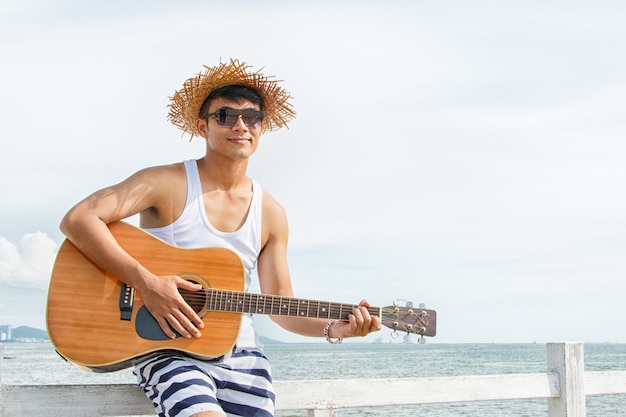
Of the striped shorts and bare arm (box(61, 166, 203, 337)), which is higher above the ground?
bare arm (box(61, 166, 203, 337))

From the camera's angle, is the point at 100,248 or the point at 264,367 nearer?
the point at 100,248

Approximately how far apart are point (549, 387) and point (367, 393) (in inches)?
46.6

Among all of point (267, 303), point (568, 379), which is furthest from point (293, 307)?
point (568, 379)

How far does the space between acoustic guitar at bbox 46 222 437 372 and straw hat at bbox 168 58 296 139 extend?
64cm

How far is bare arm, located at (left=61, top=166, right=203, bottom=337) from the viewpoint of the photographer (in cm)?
277

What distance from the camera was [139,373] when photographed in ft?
9.45

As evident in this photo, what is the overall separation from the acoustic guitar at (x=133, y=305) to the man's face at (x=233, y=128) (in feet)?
1.46

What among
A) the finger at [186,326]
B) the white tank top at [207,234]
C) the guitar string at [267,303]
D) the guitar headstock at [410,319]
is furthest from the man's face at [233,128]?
the guitar headstock at [410,319]

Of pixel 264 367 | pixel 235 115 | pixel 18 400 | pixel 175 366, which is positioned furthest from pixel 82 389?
pixel 235 115

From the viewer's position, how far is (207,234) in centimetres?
300

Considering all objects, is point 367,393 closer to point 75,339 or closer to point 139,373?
point 139,373

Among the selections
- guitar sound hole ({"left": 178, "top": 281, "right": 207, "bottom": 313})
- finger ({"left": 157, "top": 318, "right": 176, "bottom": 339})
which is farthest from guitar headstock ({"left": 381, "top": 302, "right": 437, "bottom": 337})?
finger ({"left": 157, "top": 318, "right": 176, "bottom": 339})

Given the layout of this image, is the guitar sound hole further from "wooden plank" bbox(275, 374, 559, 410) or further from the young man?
"wooden plank" bbox(275, 374, 559, 410)

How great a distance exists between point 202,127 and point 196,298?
79cm
